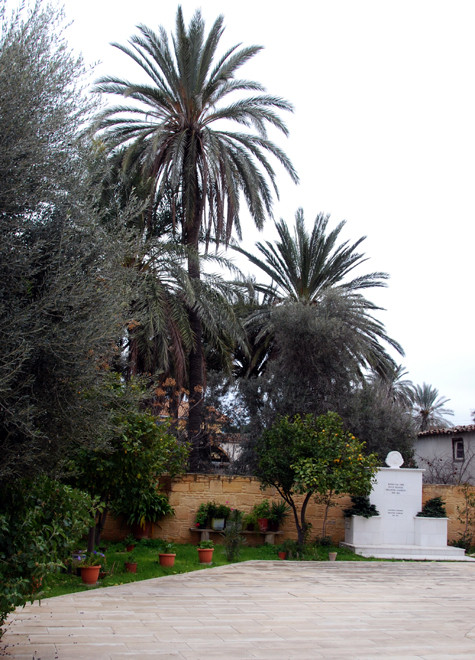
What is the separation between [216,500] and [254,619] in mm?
7055

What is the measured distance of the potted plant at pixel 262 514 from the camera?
48.4 ft

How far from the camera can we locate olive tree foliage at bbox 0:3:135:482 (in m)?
4.76

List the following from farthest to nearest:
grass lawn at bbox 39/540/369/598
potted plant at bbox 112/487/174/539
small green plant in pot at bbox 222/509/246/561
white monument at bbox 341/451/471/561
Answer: white monument at bbox 341/451/471/561 → potted plant at bbox 112/487/174/539 → small green plant in pot at bbox 222/509/246/561 → grass lawn at bbox 39/540/369/598

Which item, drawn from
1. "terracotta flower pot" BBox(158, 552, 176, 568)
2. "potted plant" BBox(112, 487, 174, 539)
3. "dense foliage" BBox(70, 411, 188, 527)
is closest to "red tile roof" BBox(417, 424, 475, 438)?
"potted plant" BBox(112, 487, 174, 539)

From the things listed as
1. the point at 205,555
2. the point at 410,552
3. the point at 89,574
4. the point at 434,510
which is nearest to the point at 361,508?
the point at 410,552

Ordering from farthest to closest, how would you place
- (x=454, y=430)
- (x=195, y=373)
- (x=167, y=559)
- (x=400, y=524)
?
(x=454, y=430) < (x=195, y=373) < (x=400, y=524) < (x=167, y=559)

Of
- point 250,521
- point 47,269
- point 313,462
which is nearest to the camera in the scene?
point 47,269

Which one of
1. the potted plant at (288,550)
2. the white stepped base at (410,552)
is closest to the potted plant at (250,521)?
the potted plant at (288,550)

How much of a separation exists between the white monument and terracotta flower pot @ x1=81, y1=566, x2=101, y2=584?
22.9 feet

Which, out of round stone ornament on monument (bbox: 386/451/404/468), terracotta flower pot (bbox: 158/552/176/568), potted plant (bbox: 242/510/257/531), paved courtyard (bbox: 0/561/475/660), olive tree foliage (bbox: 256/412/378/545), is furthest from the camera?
round stone ornament on monument (bbox: 386/451/404/468)

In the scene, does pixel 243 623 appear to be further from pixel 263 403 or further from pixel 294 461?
pixel 263 403

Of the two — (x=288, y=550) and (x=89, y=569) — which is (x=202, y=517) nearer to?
(x=288, y=550)

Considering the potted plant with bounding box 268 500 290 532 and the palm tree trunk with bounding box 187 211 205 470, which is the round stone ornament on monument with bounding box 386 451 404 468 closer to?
the potted plant with bounding box 268 500 290 532

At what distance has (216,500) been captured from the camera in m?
14.8
